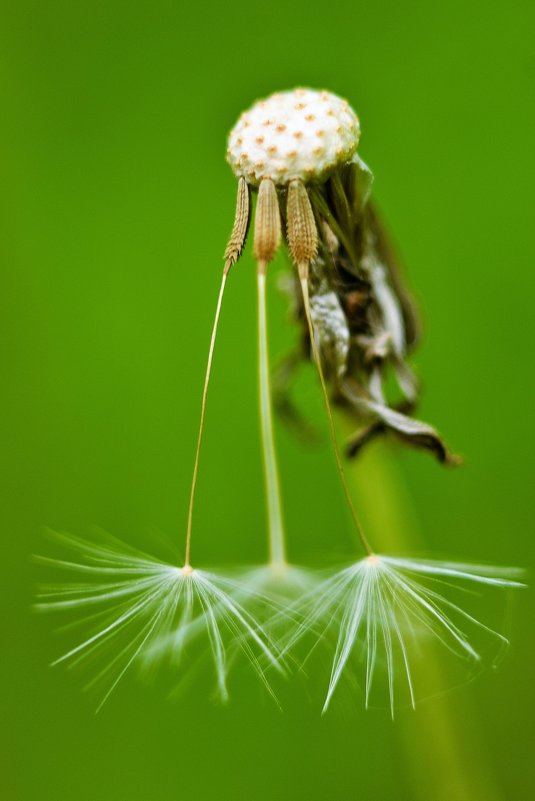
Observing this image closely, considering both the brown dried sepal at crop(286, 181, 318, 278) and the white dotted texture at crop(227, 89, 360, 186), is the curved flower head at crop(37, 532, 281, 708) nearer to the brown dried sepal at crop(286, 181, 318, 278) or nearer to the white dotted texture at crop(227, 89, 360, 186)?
the brown dried sepal at crop(286, 181, 318, 278)

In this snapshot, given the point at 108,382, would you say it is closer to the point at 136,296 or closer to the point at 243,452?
the point at 136,296

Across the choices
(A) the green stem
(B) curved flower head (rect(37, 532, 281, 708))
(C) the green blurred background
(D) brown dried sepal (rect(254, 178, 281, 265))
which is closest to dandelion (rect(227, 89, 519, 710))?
(D) brown dried sepal (rect(254, 178, 281, 265))

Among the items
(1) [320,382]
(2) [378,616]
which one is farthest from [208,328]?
(2) [378,616]

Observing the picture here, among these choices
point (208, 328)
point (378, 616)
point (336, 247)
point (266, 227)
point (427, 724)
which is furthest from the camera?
point (208, 328)

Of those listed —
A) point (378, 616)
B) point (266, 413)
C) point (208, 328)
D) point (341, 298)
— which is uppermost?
point (208, 328)

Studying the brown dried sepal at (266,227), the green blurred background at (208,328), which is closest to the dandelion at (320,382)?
the brown dried sepal at (266,227)

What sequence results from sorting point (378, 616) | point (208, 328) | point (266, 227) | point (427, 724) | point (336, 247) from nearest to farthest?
point (266, 227), point (336, 247), point (378, 616), point (427, 724), point (208, 328)

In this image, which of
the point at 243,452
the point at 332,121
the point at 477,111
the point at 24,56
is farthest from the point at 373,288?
the point at 24,56

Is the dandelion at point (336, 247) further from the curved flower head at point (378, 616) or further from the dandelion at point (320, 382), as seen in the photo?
the curved flower head at point (378, 616)

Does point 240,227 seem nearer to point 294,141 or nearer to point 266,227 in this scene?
point 266,227
